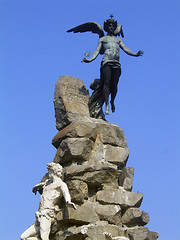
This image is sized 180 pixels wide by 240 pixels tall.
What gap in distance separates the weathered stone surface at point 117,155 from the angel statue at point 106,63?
3.51 ft

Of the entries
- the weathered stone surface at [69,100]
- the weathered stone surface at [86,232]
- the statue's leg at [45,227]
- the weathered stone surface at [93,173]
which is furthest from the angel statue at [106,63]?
the statue's leg at [45,227]

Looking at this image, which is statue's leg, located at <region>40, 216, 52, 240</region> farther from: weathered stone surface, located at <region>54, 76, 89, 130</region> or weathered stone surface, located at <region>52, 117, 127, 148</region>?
weathered stone surface, located at <region>54, 76, 89, 130</region>

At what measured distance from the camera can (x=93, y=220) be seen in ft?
33.3

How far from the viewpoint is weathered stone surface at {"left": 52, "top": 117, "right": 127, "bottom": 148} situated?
1098cm

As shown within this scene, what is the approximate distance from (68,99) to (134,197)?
2765 millimetres

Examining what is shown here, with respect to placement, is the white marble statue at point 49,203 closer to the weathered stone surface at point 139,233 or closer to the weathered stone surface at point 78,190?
the weathered stone surface at point 78,190

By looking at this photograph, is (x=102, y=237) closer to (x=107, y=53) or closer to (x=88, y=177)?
(x=88, y=177)

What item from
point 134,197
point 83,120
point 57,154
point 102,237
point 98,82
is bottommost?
point 102,237

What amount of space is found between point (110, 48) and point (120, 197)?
364 centimetres

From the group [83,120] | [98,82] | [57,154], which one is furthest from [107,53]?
[57,154]

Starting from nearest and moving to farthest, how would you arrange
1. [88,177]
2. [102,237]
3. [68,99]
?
1. [102,237]
2. [88,177]
3. [68,99]

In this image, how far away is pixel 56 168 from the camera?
1044cm

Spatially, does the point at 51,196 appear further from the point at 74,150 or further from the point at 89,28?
the point at 89,28

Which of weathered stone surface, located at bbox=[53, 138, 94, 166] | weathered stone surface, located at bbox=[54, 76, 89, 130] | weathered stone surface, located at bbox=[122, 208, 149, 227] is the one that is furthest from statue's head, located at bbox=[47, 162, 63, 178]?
weathered stone surface, located at bbox=[122, 208, 149, 227]
